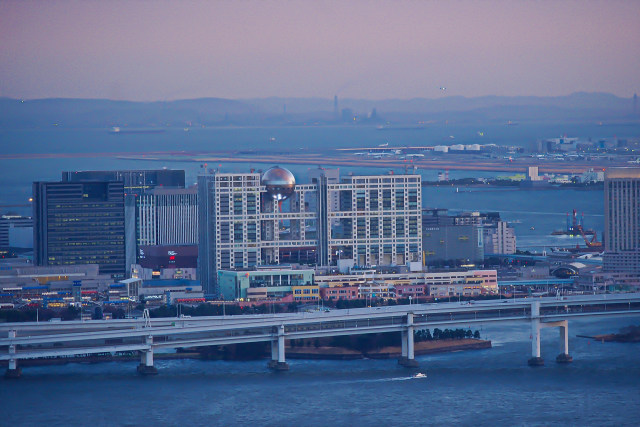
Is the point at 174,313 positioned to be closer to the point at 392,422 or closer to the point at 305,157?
the point at 392,422

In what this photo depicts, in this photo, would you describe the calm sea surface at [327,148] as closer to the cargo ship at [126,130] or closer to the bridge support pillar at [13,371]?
the cargo ship at [126,130]

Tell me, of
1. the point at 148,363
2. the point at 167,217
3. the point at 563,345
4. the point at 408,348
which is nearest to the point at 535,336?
the point at 563,345

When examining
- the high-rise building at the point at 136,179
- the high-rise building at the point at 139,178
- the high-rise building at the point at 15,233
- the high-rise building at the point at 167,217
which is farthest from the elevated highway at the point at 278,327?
the high-rise building at the point at 139,178

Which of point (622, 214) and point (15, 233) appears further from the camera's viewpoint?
point (15, 233)

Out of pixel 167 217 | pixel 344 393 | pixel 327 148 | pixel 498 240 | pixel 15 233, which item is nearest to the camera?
pixel 344 393

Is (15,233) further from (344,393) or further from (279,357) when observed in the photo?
(344,393)

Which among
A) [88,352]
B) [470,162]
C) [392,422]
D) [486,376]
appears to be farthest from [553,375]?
[470,162]

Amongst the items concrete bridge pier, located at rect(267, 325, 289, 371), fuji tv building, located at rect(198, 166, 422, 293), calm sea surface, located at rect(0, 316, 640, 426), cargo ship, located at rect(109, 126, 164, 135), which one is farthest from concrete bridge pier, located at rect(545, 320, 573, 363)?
cargo ship, located at rect(109, 126, 164, 135)
